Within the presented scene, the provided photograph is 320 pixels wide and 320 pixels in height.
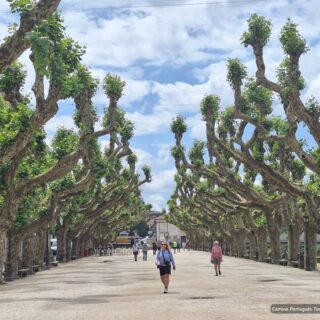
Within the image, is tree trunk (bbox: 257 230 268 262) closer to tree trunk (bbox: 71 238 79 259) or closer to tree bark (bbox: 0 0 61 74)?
tree trunk (bbox: 71 238 79 259)

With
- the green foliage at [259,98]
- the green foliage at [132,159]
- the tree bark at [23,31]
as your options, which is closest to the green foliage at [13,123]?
the tree bark at [23,31]

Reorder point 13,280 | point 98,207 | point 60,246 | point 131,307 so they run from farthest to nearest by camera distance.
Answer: point 98,207 → point 60,246 → point 13,280 → point 131,307

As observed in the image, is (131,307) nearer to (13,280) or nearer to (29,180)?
(29,180)

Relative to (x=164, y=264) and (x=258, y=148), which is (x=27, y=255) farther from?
(x=164, y=264)

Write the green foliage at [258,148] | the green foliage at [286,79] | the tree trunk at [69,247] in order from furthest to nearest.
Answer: the tree trunk at [69,247]
the green foliage at [258,148]
the green foliage at [286,79]

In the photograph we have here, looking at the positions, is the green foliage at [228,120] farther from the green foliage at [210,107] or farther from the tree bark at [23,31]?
the tree bark at [23,31]

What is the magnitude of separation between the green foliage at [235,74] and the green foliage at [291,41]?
510 cm

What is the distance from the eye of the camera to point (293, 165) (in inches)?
1502

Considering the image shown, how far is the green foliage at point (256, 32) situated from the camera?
26.5 metres

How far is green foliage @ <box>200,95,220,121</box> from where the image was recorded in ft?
115

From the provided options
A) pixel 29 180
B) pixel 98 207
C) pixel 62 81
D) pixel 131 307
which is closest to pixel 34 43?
pixel 131 307

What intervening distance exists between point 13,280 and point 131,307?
49.8 ft

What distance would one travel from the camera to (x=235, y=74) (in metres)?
29.9

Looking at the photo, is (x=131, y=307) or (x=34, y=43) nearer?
(x=34, y=43)
